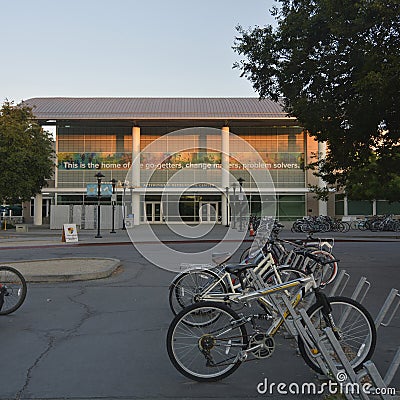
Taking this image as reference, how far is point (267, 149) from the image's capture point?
5438 cm

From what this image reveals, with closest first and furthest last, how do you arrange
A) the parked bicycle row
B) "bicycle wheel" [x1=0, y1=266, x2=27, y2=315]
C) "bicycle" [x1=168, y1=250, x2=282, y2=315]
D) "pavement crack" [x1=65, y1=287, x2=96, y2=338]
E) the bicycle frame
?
1. the parked bicycle row
2. the bicycle frame
3. "bicycle" [x1=168, y1=250, x2=282, y2=315]
4. "pavement crack" [x1=65, y1=287, x2=96, y2=338]
5. "bicycle wheel" [x1=0, y1=266, x2=27, y2=315]

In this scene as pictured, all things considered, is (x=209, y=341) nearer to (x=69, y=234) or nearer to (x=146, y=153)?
(x=69, y=234)

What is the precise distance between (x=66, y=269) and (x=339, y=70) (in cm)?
870

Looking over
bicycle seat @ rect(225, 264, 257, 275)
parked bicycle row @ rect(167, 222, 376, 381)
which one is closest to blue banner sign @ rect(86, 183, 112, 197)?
bicycle seat @ rect(225, 264, 257, 275)

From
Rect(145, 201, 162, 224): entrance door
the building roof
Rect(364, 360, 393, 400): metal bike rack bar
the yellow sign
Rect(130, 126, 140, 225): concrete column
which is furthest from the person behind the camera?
Rect(145, 201, 162, 224): entrance door

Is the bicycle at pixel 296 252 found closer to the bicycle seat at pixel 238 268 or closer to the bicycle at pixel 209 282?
the bicycle at pixel 209 282

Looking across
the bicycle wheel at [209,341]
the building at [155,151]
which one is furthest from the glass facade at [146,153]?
the bicycle wheel at [209,341]

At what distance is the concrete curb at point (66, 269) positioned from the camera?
11242mm

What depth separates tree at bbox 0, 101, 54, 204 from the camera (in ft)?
113

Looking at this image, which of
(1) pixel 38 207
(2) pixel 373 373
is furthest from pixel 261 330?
(1) pixel 38 207

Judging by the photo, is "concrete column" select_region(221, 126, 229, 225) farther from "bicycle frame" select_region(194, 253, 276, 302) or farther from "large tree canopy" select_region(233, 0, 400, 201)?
"bicycle frame" select_region(194, 253, 276, 302)

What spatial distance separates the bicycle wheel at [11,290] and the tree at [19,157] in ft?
92.7

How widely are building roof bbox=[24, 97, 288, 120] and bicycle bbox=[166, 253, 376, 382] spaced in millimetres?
45726

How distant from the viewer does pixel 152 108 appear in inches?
2121
